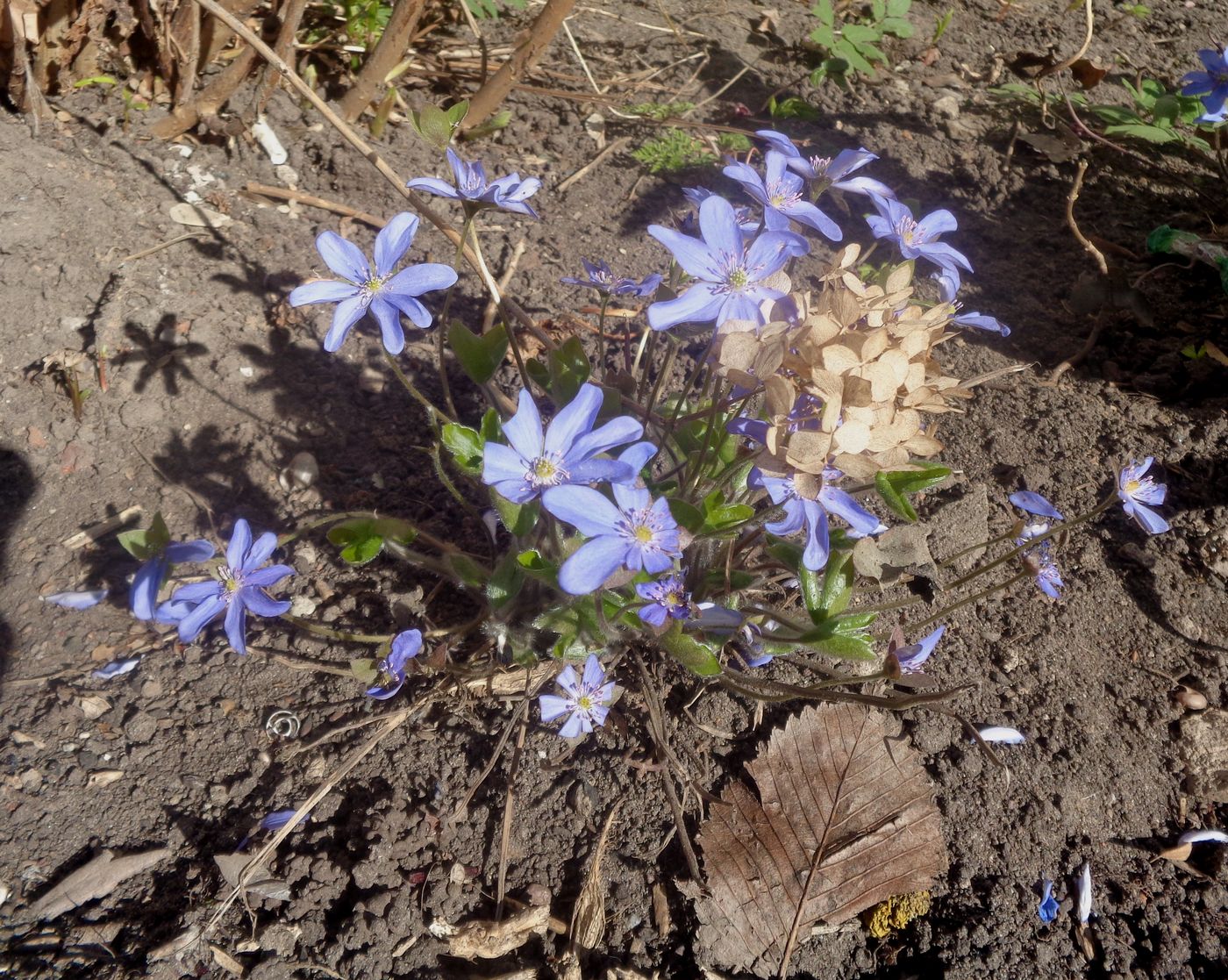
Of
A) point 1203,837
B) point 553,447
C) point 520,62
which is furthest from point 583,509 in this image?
point 520,62

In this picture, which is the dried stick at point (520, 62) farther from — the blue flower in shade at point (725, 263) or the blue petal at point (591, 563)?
the blue petal at point (591, 563)

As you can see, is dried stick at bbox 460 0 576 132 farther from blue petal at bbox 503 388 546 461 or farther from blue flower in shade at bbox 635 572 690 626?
blue flower in shade at bbox 635 572 690 626

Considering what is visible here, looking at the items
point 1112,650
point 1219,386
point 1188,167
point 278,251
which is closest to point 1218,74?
point 1188,167

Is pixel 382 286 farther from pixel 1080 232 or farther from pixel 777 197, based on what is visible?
pixel 1080 232

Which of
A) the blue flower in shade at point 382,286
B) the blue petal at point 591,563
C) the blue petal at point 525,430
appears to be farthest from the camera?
the blue flower in shade at point 382,286

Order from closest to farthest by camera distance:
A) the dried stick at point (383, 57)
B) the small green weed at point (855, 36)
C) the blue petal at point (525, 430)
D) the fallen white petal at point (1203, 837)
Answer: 1. the blue petal at point (525, 430)
2. the fallen white petal at point (1203, 837)
3. the dried stick at point (383, 57)
4. the small green weed at point (855, 36)

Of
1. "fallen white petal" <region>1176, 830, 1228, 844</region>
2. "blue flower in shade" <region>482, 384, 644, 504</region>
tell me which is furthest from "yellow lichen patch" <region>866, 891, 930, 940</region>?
"blue flower in shade" <region>482, 384, 644, 504</region>

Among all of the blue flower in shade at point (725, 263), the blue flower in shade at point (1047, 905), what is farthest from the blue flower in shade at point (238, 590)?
the blue flower in shade at point (1047, 905)

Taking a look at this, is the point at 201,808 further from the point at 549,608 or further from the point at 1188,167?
the point at 1188,167
